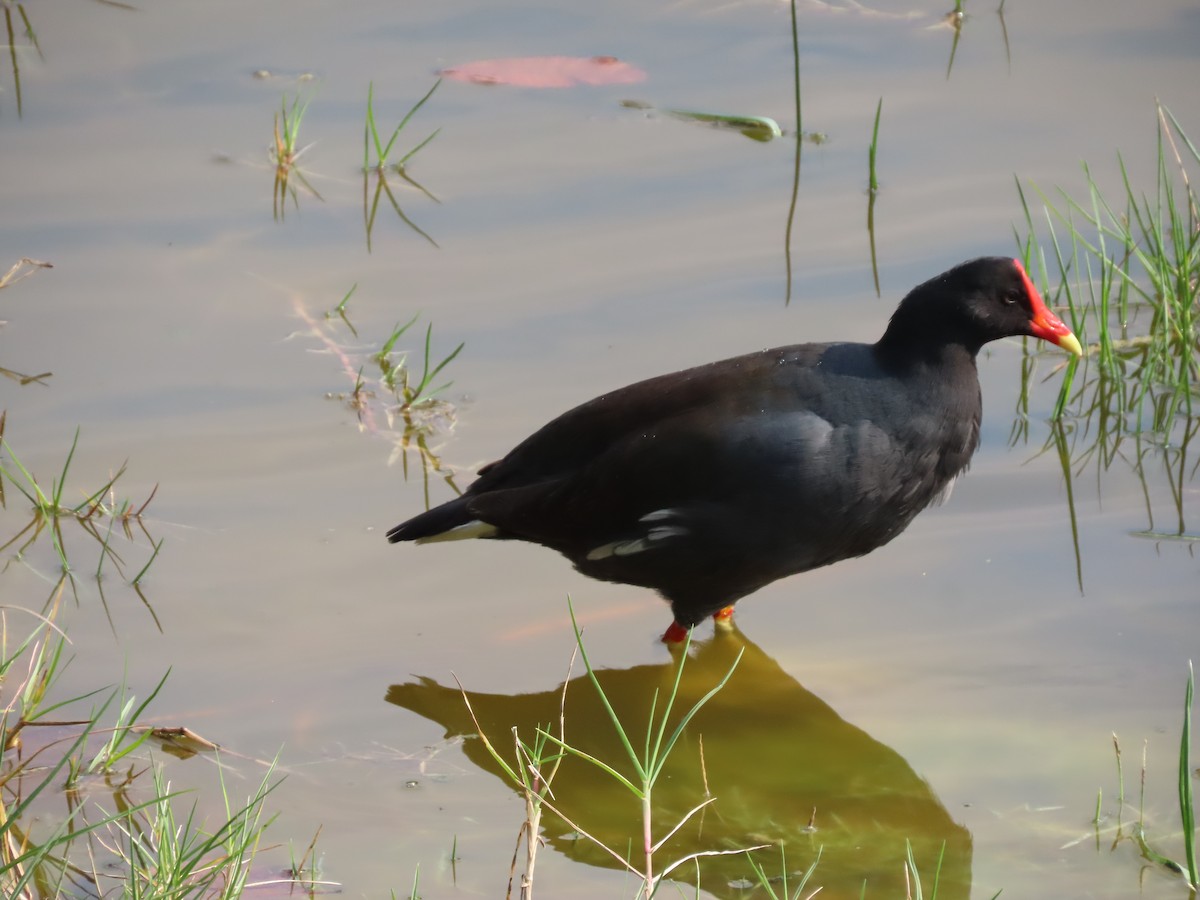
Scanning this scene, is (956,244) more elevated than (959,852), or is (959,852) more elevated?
(956,244)

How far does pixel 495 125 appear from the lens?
6.43 meters

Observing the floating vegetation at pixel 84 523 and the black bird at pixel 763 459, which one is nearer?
the black bird at pixel 763 459

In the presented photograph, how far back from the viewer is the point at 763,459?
3.76 m

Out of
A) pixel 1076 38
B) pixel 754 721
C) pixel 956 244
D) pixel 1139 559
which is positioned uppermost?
pixel 1076 38

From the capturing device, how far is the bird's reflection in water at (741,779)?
327 centimetres

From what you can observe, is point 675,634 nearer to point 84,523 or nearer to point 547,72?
point 84,523

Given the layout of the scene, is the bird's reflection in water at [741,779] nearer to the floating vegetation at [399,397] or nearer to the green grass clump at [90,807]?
the green grass clump at [90,807]

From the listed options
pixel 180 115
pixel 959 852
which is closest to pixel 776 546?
pixel 959 852

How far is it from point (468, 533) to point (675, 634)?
2.00ft

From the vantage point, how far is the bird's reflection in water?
3.27 m

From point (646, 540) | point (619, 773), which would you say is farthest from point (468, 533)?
point (619, 773)

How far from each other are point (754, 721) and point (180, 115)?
394cm

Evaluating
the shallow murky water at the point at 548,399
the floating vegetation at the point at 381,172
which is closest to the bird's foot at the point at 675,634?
the shallow murky water at the point at 548,399

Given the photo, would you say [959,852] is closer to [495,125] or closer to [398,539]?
[398,539]
